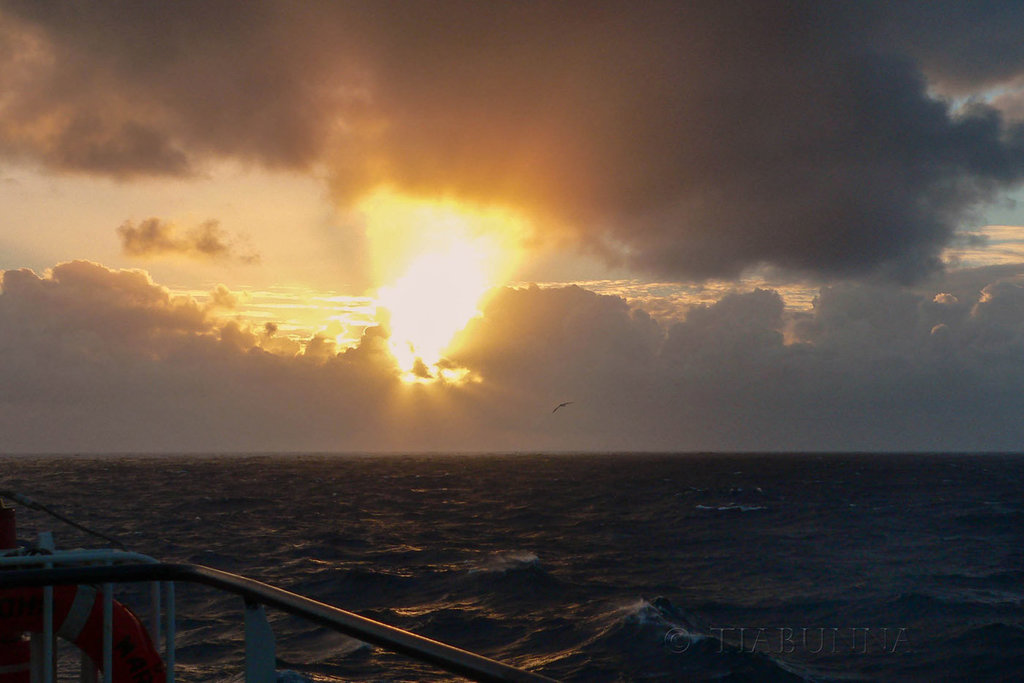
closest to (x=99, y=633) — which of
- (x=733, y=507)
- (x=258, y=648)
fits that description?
(x=258, y=648)

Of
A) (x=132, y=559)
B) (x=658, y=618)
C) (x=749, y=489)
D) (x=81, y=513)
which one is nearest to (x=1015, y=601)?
(x=658, y=618)

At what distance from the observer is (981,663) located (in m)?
19.7

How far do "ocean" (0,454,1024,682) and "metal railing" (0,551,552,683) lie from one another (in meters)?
13.7

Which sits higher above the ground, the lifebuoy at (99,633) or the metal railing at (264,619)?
the metal railing at (264,619)

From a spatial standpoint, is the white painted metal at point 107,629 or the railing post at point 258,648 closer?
the railing post at point 258,648

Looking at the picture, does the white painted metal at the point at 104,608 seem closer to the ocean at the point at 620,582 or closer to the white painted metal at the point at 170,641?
the white painted metal at the point at 170,641

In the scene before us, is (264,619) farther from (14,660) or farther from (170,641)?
(14,660)

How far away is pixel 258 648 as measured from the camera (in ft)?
7.98

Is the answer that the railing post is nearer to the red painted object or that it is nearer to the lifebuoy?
the lifebuoy

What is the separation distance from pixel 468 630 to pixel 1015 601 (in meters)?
19.7

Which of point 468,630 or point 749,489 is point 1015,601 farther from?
point 749,489

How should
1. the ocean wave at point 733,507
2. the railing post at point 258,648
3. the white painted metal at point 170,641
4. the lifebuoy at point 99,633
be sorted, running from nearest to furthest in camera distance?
the railing post at point 258,648 → the white painted metal at point 170,641 → the lifebuoy at point 99,633 → the ocean wave at point 733,507

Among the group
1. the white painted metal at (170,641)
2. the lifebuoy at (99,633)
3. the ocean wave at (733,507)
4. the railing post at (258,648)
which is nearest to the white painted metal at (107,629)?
the white painted metal at (170,641)

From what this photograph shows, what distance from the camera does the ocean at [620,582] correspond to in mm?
18859
